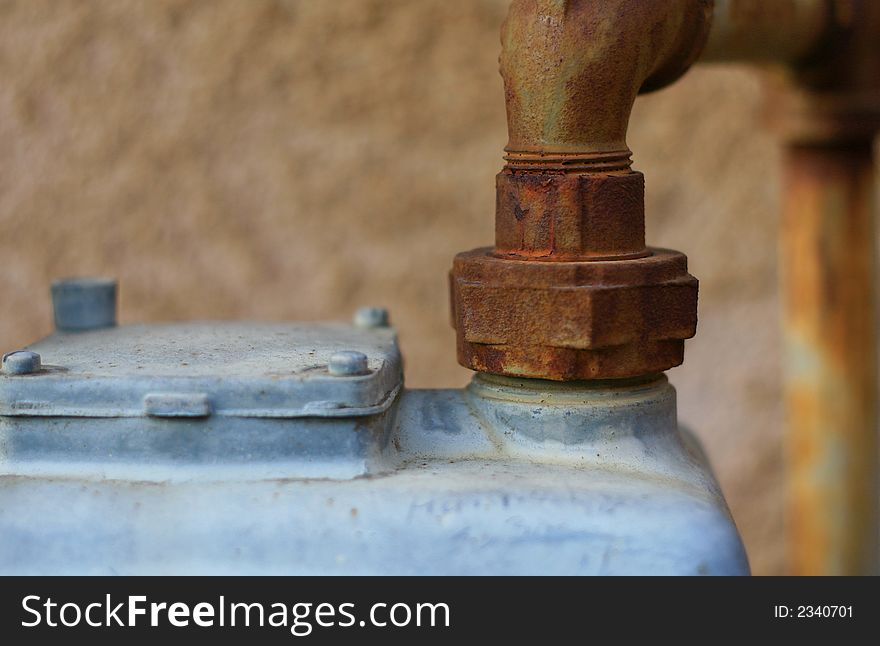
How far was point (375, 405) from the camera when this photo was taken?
72cm

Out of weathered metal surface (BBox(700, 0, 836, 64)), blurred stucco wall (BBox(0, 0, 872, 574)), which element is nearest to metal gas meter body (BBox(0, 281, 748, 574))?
weathered metal surface (BBox(700, 0, 836, 64))

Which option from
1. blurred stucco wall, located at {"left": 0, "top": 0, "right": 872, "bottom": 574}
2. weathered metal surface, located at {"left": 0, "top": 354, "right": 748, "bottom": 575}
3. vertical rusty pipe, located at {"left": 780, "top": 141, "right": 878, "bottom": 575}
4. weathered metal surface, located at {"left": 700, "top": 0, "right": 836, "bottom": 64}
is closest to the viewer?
weathered metal surface, located at {"left": 0, "top": 354, "right": 748, "bottom": 575}

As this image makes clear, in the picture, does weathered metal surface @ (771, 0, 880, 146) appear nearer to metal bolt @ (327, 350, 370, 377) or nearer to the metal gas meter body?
the metal gas meter body

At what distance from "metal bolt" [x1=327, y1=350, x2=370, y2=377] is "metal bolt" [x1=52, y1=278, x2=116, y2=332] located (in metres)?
0.31

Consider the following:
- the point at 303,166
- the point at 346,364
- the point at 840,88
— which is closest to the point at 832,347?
the point at 840,88

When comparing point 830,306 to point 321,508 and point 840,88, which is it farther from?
point 321,508

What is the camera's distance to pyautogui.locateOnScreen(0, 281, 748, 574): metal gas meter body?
2.20 ft

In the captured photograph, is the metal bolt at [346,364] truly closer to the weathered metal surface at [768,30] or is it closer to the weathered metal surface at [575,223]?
the weathered metal surface at [575,223]

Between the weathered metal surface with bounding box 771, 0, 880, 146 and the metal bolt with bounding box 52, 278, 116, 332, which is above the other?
the weathered metal surface with bounding box 771, 0, 880, 146

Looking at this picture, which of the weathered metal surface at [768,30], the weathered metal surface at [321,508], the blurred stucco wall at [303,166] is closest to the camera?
the weathered metal surface at [321,508]

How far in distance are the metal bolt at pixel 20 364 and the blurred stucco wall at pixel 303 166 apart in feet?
3.26

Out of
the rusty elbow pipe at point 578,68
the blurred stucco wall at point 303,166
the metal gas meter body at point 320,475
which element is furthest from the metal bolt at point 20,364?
the blurred stucco wall at point 303,166

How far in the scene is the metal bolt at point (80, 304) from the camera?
3.02 ft

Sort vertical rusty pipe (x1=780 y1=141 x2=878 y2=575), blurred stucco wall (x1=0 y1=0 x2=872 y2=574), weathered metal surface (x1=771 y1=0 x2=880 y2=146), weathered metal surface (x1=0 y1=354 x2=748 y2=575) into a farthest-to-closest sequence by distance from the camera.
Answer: blurred stucco wall (x1=0 y1=0 x2=872 y2=574) → vertical rusty pipe (x1=780 y1=141 x2=878 y2=575) → weathered metal surface (x1=771 y1=0 x2=880 y2=146) → weathered metal surface (x1=0 y1=354 x2=748 y2=575)
